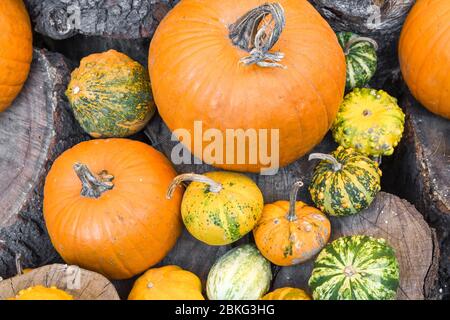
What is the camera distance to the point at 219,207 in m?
2.55

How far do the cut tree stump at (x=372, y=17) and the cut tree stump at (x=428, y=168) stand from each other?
335 millimetres

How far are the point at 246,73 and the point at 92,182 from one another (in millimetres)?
873

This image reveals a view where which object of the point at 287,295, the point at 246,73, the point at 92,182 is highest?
the point at 246,73

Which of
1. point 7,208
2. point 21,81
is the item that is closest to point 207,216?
point 7,208

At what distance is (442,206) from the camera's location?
2771 millimetres

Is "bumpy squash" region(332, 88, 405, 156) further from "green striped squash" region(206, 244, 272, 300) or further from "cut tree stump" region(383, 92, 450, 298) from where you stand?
"green striped squash" region(206, 244, 272, 300)

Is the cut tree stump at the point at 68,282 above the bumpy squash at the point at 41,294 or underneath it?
underneath

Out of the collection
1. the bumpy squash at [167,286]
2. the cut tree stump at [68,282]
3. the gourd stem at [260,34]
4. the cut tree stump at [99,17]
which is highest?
the gourd stem at [260,34]

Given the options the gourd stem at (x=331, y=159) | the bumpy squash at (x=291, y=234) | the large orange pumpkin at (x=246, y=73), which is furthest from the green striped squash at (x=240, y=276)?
the gourd stem at (x=331, y=159)

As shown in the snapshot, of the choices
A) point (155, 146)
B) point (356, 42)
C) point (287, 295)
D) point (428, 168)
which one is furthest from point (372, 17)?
point (287, 295)

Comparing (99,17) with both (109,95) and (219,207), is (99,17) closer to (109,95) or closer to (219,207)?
(109,95)

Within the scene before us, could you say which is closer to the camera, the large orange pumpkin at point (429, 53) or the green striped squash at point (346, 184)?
the green striped squash at point (346, 184)

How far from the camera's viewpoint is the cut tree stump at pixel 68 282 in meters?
2.54

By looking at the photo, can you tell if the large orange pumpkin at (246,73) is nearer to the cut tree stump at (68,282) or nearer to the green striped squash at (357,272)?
the green striped squash at (357,272)
